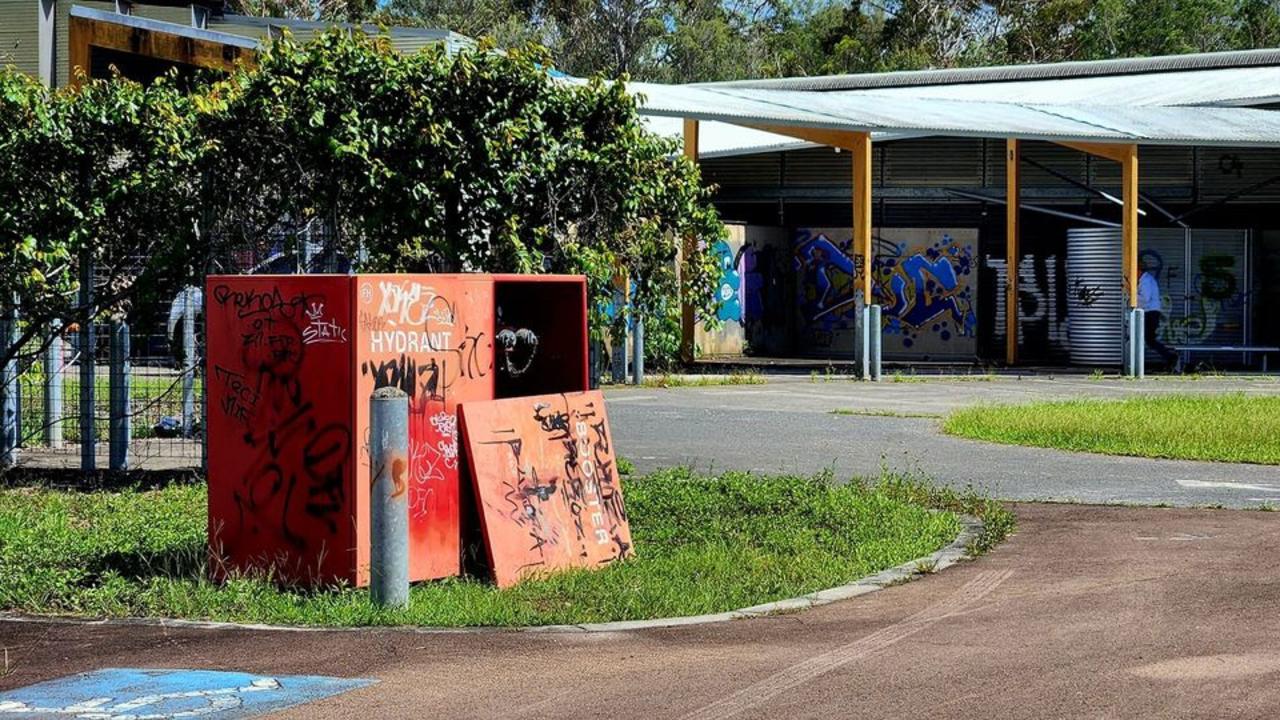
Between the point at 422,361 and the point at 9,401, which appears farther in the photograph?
the point at 9,401

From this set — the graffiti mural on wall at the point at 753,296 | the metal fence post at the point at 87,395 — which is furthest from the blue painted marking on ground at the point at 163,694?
→ the graffiti mural on wall at the point at 753,296

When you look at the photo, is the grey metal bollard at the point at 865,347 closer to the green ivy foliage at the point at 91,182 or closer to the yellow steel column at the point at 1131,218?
the yellow steel column at the point at 1131,218

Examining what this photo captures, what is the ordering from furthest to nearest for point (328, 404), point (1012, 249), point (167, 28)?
point (1012, 249)
point (167, 28)
point (328, 404)

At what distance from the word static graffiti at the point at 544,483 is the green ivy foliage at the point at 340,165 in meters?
3.67

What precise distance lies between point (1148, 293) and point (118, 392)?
22259mm

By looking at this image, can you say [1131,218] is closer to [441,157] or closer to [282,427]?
[441,157]

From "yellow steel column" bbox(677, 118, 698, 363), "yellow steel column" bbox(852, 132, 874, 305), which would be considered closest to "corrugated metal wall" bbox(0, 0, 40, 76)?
"yellow steel column" bbox(677, 118, 698, 363)

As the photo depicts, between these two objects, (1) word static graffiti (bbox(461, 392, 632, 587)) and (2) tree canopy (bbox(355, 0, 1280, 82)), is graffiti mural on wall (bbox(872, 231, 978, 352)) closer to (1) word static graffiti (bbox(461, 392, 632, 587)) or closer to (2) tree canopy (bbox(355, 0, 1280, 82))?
(1) word static graffiti (bbox(461, 392, 632, 587))

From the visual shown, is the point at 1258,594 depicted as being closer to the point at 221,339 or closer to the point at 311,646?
the point at 311,646

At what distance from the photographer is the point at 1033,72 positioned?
43.2m

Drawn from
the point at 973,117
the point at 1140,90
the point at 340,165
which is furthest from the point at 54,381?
the point at 1140,90

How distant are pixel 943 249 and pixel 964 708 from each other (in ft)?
96.9

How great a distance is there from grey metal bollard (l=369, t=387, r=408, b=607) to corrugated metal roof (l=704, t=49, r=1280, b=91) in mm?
31428

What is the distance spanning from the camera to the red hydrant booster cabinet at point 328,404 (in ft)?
30.1
